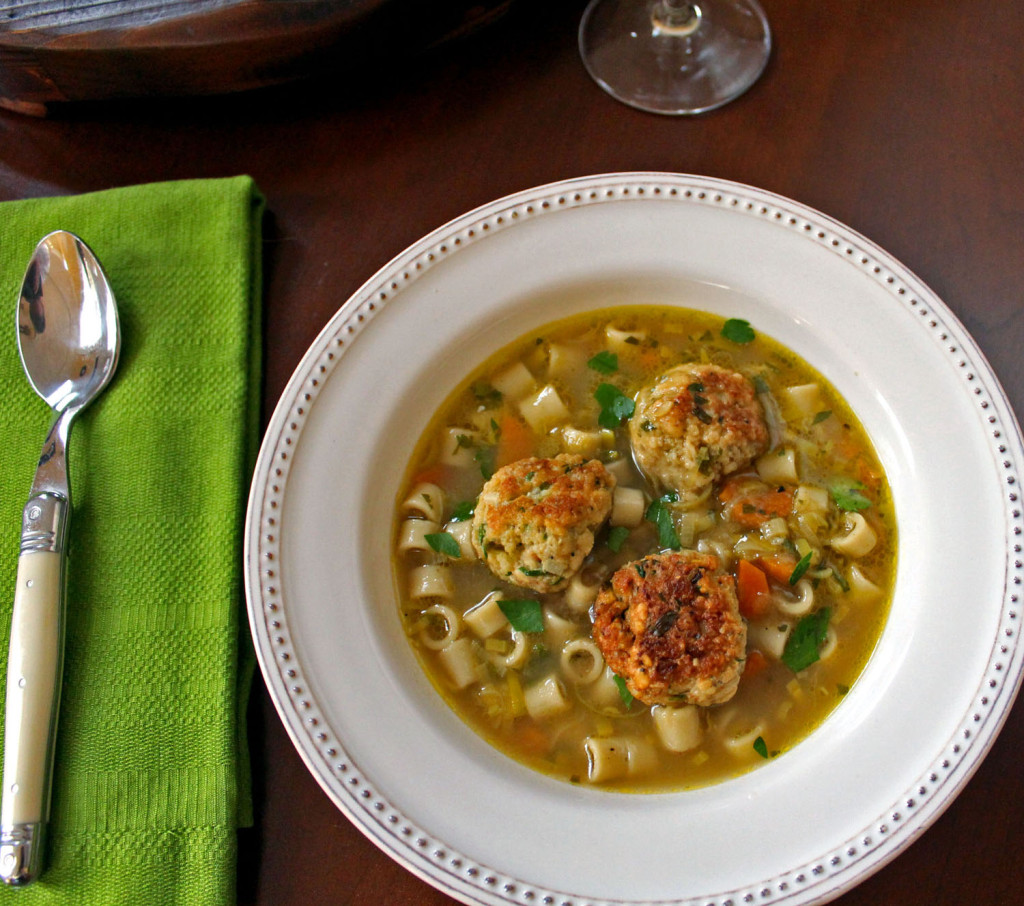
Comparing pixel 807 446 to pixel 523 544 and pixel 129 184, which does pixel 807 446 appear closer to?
pixel 523 544

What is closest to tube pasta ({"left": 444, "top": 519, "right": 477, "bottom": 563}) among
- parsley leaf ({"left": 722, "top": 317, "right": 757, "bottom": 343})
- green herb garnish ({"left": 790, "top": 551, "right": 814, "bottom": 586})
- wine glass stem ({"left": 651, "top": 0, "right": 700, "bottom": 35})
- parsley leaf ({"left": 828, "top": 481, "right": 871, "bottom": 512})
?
green herb garnish ({"left": 790, "top": 551, "right": 814, "bottom": 586})

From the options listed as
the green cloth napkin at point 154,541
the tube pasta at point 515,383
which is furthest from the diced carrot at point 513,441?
the green cloth napkin at point 154,541

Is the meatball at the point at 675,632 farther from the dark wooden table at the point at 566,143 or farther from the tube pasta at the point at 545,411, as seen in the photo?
the dark wooden table at the point at 566,143

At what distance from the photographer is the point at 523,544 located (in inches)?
136

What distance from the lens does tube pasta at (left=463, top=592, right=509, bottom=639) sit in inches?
144

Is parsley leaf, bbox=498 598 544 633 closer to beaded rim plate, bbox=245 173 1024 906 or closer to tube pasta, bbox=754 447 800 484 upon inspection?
beaded rim plate, bbox=245 173 1024 906

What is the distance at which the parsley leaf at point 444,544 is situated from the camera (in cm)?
370

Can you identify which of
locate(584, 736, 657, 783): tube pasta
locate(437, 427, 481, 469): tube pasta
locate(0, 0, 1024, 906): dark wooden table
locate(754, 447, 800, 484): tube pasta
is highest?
locate(0, 0, 1024, 906): dark wooden table

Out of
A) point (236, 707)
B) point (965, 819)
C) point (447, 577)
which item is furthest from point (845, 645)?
point (236, 707)

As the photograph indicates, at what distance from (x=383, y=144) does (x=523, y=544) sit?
224 centimetres

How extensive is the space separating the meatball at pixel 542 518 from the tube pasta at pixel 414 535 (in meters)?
0.24

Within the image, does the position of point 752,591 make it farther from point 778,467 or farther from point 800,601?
point 778,467

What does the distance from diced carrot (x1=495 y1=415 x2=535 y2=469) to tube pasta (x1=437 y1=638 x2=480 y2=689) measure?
32.0 inches

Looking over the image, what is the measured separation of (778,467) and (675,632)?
Result: 0.93 m
